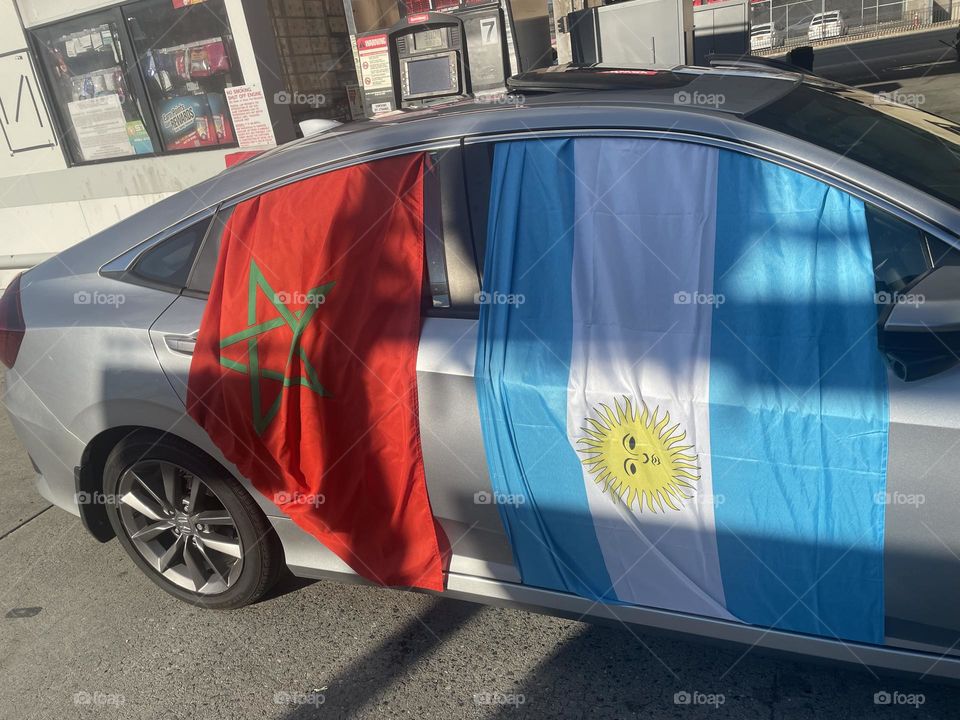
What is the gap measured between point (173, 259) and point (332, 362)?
2.55 ft

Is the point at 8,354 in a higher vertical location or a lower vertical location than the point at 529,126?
lower

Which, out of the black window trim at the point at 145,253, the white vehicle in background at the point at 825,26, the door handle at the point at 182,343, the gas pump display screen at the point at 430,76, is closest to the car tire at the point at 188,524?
the door handle at the point at 182,343

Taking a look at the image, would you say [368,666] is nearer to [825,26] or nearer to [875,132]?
[875,132]

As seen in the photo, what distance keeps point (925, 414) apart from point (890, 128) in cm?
102

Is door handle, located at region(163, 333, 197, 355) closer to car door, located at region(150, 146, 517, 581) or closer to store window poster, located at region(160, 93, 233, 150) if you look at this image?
car door, located at region(150, 146, 517, 581)

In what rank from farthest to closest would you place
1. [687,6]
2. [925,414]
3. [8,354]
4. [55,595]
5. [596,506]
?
1. [687,6]
2. [55,595]
3. [8,354]
4. [596,506]
5. [925,414]

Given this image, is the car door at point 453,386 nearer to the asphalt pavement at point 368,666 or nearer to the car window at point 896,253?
the asphalt pavement at point 368,666

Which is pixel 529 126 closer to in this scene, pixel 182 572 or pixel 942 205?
pixel 942 205

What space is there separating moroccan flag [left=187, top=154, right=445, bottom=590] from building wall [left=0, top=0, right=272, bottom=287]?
19.7 feet

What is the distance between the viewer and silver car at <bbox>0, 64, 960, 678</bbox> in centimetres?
200

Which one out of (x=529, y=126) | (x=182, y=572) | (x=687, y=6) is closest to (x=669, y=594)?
(x=529, y=126)

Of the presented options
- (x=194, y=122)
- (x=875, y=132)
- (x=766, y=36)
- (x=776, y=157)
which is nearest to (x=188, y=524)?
(x=776, y=157)

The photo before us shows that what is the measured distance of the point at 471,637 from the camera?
2.93 metres

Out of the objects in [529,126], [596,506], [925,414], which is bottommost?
[596,506]
